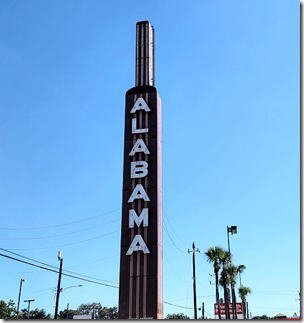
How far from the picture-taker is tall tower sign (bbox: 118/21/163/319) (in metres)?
22.9

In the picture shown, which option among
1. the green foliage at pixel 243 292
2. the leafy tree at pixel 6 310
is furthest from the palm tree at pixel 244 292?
the leafy tree at pixel 6 310

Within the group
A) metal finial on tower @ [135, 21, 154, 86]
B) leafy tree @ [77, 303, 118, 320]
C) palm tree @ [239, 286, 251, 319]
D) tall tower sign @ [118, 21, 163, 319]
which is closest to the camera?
tall tower sign @ [118, 21, 163, 319]

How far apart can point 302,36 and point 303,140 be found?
14.4 feet

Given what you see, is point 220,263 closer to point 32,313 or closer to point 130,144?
point 130,144

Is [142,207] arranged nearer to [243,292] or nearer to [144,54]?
[144,54]

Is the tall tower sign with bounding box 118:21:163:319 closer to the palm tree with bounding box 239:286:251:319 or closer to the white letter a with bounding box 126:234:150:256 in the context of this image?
the white letter a with bounding box 126:234:150:256

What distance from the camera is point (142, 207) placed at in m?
24.8

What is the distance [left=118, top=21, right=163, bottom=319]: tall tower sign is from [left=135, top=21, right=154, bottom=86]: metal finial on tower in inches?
3.1

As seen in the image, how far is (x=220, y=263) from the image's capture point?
49.8 metres

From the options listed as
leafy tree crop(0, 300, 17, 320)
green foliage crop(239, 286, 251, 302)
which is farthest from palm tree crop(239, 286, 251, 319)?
leafy tree crop(0, 300, 17, 320)

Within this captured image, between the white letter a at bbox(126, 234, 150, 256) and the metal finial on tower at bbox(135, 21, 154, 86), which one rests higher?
the metal finial on tower at bbox(135, 21, 154, 86)

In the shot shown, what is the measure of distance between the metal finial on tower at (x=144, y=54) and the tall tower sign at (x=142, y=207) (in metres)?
0.08

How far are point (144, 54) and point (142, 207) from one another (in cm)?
1179

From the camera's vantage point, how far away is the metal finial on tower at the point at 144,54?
1141 inches
